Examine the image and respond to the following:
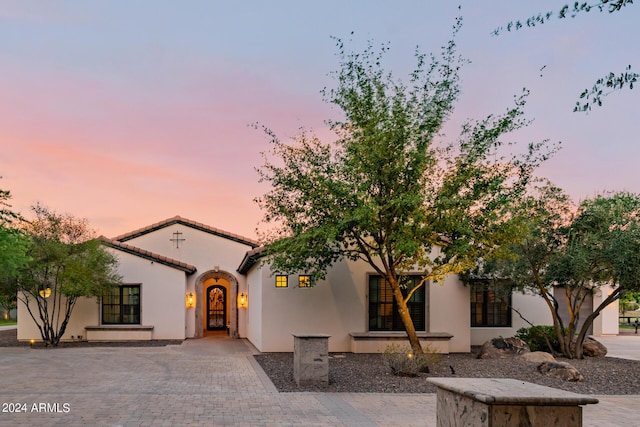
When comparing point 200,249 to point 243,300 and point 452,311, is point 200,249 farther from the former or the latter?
point 452,311

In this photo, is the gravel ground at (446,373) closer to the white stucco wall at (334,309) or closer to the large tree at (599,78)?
the white stucco wall at (334,309)

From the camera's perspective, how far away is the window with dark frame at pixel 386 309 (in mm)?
17922

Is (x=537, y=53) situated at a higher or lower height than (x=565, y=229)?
higher

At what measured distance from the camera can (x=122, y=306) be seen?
21.8m

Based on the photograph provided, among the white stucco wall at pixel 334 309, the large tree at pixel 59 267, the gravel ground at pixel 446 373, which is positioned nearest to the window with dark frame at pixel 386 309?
the white stucco wall at pixel 334 309

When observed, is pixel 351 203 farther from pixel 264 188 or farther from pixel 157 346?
pixel 157 346

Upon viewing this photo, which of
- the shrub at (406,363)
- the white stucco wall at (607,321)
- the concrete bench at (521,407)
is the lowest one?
the white stucco wall at (607,321)

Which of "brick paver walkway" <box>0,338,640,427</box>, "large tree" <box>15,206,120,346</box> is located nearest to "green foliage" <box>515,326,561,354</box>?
"brick paver walkway" <box>0,338,640,427</box>

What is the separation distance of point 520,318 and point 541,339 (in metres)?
2.50

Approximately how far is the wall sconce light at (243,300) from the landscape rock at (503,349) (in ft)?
33.1

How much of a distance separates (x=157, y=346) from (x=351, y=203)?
10351 millimetres

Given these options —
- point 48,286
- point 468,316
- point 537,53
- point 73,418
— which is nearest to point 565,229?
point 468,316

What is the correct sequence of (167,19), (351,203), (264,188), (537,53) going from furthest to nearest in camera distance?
(264,188) < (351,203) < (167,19) < (537,53)

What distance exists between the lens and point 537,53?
6.55 meters
